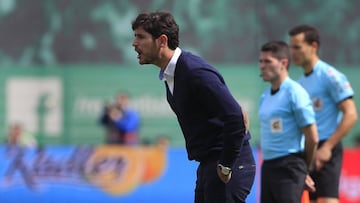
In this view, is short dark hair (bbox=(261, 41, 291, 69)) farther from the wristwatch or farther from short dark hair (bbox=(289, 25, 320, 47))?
the wristwatch

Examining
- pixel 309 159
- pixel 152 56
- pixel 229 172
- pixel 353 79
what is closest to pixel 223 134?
pixel 229 172

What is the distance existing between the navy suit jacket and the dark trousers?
104 mm

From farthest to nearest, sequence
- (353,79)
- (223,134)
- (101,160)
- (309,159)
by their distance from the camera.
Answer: (353,79)
(101,160)
(309,159)
(223,134)

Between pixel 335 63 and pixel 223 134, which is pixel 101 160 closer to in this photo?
pixel 335 63

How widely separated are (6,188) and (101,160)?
1605 mm

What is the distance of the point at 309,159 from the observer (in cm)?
831

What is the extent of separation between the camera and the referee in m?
8.18

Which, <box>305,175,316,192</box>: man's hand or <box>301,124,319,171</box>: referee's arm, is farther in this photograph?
<box>305,175,316,192</box>: man's hand

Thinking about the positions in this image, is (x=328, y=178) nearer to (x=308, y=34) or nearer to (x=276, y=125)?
(x=276, y=125)

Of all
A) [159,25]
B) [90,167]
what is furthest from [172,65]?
[90,167]

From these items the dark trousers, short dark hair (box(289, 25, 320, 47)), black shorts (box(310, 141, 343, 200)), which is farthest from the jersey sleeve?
the dark trousers

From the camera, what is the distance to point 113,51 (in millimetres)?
21203

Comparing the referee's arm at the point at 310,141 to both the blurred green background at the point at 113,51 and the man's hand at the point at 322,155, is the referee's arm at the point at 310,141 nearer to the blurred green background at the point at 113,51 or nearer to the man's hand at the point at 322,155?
the man's hand at the point at 322,155

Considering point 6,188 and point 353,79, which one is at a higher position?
point 353,79
